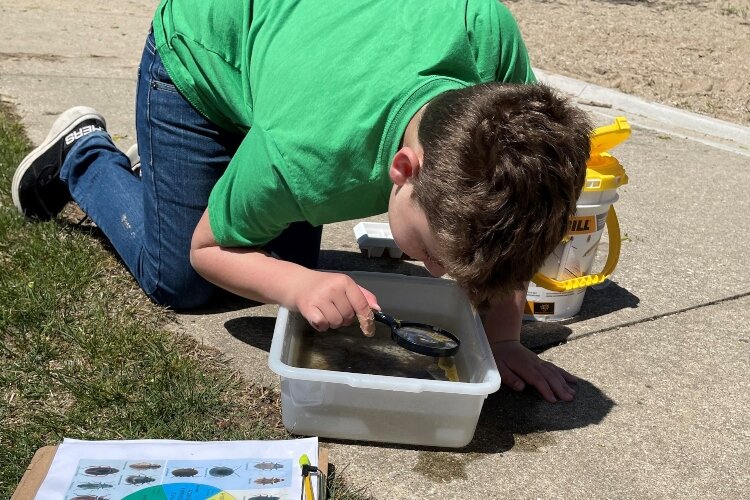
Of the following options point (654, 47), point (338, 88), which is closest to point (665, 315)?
point (338, 88)

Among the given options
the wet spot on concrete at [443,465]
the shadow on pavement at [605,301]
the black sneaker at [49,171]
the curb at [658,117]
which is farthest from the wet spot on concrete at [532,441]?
the curb at [658,117]

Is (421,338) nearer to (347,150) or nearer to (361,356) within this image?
(361,356)

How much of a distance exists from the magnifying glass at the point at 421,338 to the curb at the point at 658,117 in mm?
3042

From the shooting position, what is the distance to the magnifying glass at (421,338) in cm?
206

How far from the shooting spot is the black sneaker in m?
2.86

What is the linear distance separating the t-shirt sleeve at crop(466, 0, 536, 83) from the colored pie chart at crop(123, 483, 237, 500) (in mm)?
1094

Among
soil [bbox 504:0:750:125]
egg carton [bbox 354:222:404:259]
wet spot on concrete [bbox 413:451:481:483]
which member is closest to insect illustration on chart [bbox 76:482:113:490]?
wet spot on concrete [bbox 413:451:481:483]

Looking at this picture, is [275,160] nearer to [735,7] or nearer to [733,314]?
[733,314]

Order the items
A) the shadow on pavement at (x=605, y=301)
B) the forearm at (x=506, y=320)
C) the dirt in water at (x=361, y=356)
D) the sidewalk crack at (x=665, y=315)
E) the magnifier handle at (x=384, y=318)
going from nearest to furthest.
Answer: the magnifier handle at (x=384, y=318)
the dirt in water at (x=361, y=356)
the forearm at (x=506, y=320)
the sidewalk crack at (x=665, y=315)
the shadow on pavement at (x=605, y=301)

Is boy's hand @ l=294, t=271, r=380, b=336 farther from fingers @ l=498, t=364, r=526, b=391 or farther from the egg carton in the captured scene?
the egg carton

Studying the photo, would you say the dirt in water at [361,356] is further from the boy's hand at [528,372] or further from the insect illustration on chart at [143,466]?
the insect illustration on chart at [143,466]

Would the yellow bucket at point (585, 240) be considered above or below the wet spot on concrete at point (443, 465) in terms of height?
above

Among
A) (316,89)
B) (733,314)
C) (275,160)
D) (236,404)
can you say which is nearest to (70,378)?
(236,404)

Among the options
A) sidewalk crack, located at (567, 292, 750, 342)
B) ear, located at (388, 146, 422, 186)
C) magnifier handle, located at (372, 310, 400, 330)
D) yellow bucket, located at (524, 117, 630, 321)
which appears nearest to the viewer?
ear, located at (388, 146, 422, 186)
